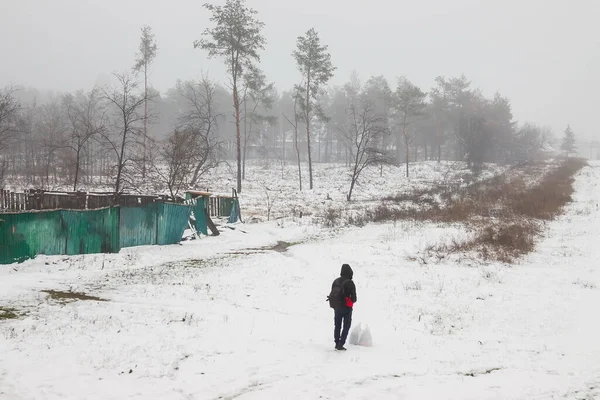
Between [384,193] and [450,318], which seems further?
[384,193]

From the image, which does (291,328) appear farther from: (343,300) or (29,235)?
(29,235)

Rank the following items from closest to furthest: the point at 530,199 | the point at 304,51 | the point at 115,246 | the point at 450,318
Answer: the point at 450,318
the point at 115,246
the point at 530,199
the point at 304,51

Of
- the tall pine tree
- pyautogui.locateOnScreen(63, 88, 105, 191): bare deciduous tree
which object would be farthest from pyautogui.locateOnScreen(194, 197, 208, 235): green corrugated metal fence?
the tall pine tree

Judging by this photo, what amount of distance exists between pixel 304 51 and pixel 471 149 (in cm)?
2763

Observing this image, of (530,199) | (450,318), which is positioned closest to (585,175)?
(530,199)

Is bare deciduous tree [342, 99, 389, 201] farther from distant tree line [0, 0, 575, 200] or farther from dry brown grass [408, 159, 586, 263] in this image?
dry brown grass [408, 159, 586, 263]

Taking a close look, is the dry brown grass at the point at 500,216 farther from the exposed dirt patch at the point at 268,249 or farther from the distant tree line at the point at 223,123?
the distant tree line at the point at 223,123

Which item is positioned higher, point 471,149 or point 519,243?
point 471,149

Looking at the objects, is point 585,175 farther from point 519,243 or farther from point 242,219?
point 242,219

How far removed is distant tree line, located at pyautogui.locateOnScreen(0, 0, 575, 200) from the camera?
23.0 m

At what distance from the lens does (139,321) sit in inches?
282

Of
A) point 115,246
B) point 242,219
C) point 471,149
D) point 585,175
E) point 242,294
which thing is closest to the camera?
point 242,294

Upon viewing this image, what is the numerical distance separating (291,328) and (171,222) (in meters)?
8.80

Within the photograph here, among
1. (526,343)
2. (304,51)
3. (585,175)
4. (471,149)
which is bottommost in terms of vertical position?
(526,343)
